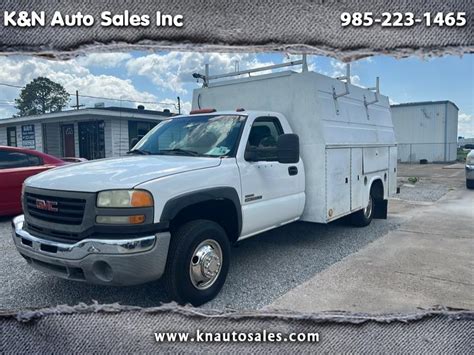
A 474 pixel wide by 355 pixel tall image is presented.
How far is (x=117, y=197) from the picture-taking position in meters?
2.82

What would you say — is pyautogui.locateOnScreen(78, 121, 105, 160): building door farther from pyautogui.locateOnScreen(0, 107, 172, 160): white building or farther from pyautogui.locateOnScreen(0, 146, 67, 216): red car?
pyautogui.locateOnScreen(0, 146, 67, 216): red car

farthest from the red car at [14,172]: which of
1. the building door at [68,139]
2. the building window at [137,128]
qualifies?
the building door at [68,139]

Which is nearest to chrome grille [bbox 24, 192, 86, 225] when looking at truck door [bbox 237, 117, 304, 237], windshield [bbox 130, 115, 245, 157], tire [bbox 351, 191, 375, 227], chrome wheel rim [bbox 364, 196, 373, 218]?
windshield [bbox 130, 115, 245, 157]

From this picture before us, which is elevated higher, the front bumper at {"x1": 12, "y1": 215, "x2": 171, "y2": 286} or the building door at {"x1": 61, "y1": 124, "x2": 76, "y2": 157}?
the building door at {"x1": 61, "y1": 124, "x2": 76, "y2": 157}

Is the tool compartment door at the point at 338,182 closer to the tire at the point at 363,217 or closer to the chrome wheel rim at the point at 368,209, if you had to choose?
the tire at the point at 363,217

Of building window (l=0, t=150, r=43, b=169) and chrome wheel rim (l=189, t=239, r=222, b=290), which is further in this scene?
building window (l=0, t=150, r=43, b=169)

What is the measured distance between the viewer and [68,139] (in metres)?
19.2

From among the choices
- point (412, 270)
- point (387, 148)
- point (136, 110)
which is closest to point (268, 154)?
point (412, 270)

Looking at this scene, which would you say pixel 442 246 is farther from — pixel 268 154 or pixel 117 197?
pixel 117 197

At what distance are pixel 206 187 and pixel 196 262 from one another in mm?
697

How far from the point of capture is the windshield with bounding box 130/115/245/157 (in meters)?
3.92

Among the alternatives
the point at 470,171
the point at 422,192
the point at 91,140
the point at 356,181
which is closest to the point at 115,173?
the point at 356,181

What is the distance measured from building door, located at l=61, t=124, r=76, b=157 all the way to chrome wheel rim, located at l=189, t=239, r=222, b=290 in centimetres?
1768

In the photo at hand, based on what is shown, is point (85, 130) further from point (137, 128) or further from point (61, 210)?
point (61, 210)
